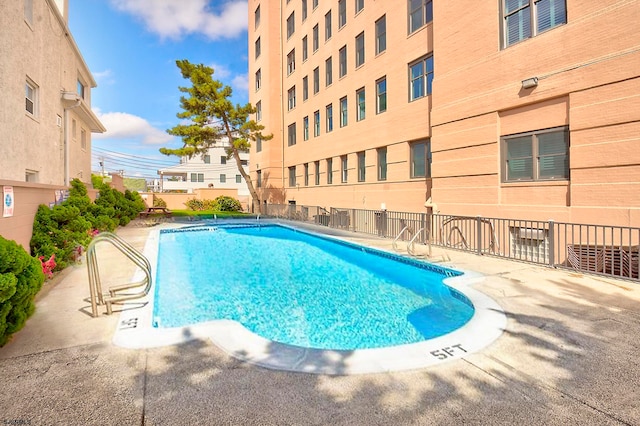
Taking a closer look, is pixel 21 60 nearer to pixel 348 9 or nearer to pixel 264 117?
pixel 348 9

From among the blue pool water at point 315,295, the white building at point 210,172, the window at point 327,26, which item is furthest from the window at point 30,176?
the white building at point 210,172

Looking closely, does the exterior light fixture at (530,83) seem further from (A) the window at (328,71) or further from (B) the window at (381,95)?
(A) the window at (328,71)

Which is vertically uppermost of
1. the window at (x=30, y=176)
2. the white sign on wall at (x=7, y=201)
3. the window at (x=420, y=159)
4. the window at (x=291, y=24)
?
the window at (x=291, y=24)

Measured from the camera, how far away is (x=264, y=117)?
29.3 meters

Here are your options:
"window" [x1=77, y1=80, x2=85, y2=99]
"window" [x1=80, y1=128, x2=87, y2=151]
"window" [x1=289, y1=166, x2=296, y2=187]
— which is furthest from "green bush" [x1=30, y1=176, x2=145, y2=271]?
"window" [x1=289, y1=166, x2=296, y2=187]

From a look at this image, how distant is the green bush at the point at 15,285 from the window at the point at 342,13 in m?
21.5

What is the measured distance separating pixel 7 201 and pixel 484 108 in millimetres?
12867

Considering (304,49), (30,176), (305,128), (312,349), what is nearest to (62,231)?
(30,176)

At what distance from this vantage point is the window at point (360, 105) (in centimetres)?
1872

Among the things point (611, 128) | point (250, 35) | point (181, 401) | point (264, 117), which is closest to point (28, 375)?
point (181, 401)

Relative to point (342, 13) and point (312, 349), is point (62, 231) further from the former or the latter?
point (342, 13)

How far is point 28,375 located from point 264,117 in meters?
28.4

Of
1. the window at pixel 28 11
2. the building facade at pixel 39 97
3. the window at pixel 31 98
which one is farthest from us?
the window at pixel 31 98

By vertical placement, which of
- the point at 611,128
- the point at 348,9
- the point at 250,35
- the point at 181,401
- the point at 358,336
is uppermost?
the point at 250,35
